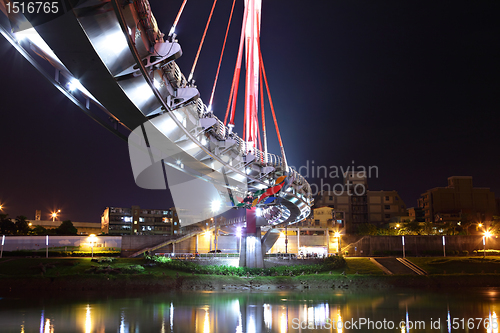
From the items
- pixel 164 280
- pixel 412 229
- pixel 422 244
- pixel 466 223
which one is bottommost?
pixel 164 280

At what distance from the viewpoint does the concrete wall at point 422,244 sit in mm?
64500

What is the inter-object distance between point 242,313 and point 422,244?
171 feet

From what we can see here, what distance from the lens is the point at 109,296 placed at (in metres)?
28.4

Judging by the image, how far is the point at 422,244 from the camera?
64875 millimetres

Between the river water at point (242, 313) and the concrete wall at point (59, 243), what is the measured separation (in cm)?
3003

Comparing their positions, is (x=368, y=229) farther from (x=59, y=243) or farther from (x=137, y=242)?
(x=59, y=243)

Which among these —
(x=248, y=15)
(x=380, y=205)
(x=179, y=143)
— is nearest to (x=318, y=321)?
(x=179, y=143)

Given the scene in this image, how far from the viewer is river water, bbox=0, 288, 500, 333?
17062 mm

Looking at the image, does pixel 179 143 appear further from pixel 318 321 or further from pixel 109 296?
pixel 109 296

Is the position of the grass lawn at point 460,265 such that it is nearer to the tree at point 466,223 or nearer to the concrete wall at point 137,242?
the tree at point 466,223

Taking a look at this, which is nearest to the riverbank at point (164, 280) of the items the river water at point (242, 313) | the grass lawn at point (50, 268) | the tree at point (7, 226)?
the grass lawn at point (50, 268)

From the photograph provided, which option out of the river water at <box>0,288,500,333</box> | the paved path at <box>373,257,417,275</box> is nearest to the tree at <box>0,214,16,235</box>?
the river water at <box>0,288,500,333</box>

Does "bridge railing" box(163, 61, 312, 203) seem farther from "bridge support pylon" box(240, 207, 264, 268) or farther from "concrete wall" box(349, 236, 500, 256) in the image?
"concrete wall" box(349, 236, 500, 256)

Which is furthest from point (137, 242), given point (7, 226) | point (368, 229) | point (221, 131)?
point (368, 229)
